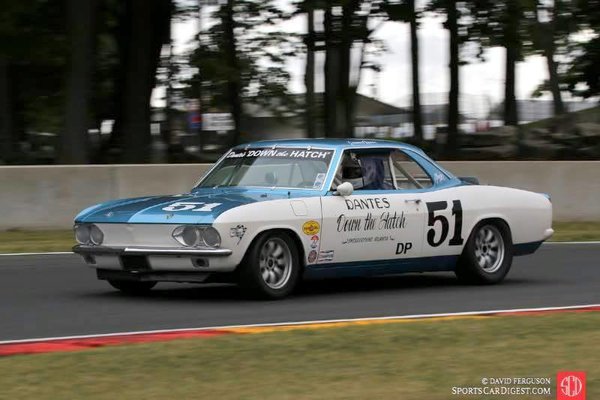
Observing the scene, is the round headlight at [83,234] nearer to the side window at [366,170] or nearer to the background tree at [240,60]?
the side window at [366,170]

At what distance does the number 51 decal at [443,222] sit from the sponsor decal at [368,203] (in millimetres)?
514

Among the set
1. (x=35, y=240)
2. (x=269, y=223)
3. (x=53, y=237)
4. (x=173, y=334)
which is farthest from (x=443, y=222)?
(x=53, y=237)

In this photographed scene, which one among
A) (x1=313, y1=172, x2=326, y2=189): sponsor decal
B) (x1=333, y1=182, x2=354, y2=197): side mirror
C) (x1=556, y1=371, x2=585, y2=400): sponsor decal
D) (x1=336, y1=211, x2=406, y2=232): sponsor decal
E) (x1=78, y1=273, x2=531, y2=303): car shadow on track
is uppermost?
(x1=313, y1=172, x2=326, y2=189): sponsor decal

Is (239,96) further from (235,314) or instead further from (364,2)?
(235,314)

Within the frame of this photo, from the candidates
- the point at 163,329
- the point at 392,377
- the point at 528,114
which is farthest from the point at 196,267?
the point at 528,114

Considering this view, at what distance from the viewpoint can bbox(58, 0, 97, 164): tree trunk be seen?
22.3m

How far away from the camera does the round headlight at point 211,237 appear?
9.77 m

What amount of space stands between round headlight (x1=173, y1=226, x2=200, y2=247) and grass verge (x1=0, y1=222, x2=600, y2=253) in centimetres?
586

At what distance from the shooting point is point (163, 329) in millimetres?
8688

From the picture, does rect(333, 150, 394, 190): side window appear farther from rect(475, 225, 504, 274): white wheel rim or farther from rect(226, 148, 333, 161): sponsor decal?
rect(475, 225, 504, 274): white wheel rim

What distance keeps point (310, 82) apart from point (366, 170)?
1936 centimetres

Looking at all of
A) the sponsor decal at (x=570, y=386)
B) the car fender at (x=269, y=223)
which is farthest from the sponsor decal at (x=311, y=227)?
the sponsor decal at (x=570, y=386)

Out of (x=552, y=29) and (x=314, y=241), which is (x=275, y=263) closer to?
(x=314, y=241)

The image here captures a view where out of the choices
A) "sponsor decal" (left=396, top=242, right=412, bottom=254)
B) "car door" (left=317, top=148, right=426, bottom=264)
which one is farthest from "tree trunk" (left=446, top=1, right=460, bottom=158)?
"sponsor decal" (left=396, top=242, right=412, bottom=254)
